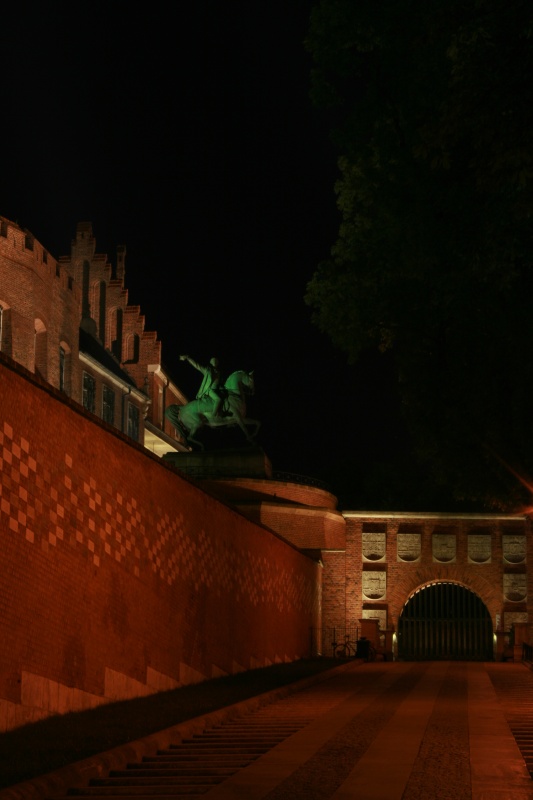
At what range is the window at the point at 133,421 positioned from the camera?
5512cm

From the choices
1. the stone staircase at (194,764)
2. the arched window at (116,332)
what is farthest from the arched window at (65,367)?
the stone staircase at (194,764)

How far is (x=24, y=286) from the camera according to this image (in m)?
35.6

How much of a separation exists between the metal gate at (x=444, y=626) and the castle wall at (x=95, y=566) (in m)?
25.4

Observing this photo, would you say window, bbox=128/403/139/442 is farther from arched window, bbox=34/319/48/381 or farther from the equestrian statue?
arched window, bbox=34/319/48/381

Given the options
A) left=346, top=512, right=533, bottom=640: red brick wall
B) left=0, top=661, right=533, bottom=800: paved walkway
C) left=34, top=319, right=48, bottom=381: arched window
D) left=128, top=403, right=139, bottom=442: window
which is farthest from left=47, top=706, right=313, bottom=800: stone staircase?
left=128, top=403, right=139, bottom=442: window

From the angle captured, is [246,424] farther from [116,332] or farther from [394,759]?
[394,759]

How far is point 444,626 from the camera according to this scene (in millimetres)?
47250

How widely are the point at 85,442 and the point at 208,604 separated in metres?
6.96

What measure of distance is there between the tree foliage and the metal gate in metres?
22.1

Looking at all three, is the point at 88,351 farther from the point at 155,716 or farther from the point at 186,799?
the point at 186,799

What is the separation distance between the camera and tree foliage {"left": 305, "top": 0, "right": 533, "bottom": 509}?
17531 millimetres

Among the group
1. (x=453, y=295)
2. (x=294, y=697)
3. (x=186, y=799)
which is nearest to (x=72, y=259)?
(x=453, y=295)

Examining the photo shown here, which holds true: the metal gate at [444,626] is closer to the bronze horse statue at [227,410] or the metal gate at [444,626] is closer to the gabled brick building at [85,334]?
the bronze horse statue at [227,410]

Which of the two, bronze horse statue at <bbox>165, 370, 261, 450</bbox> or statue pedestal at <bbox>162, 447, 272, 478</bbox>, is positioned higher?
bronze horse statue at <bbox>165, 370, 261, 450</bbox>
